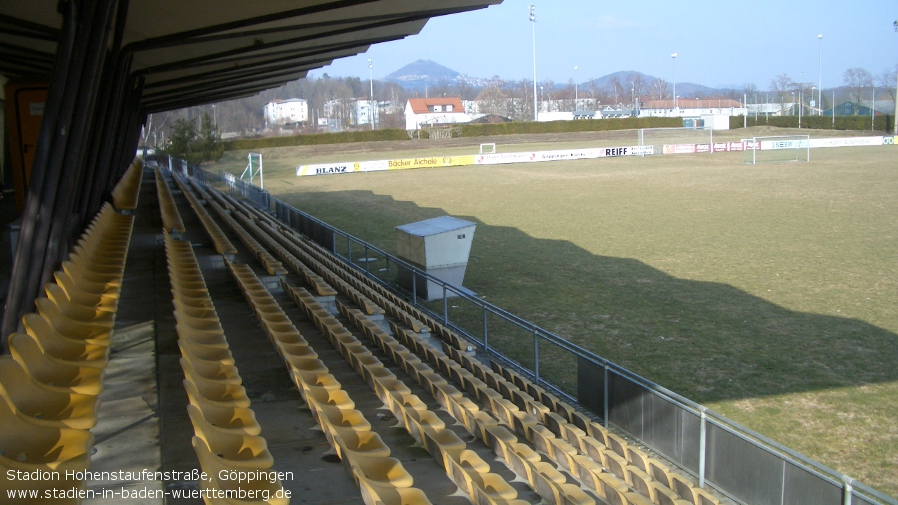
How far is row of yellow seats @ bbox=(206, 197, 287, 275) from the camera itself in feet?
37.1

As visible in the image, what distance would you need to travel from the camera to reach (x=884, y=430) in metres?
8.11

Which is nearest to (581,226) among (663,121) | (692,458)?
(692,458)

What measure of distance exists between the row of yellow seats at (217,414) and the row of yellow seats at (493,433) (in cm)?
197

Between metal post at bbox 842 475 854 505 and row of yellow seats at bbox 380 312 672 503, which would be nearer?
metal post at bbox 842 475 854 505

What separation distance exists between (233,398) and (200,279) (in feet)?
13.1

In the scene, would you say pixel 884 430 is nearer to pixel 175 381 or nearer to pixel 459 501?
pixel 459 501

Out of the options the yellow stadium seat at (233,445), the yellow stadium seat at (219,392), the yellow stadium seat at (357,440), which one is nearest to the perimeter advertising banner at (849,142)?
the yellow stadium seat at (357,440)

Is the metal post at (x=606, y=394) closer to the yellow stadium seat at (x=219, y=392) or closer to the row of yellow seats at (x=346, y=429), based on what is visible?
the row of yellow seats at (x=346, y=429)

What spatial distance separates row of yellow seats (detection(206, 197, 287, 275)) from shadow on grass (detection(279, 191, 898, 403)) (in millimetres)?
3479

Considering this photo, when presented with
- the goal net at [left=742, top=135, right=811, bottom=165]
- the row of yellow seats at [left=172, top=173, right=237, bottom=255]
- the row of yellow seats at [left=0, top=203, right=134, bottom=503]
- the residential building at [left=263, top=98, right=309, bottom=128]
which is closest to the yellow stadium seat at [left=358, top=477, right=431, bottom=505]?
the row of yellow seats at [left=0, top=203, right=134, bottom=503]

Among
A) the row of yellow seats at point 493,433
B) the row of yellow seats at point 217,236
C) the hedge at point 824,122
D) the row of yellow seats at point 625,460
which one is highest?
the hedge at point 824,122

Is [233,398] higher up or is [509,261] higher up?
[233,398]

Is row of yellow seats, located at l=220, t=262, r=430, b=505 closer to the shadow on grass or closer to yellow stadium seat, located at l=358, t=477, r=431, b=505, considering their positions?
yellow stadium seat, located at l=358, t=477, r=431, b=505

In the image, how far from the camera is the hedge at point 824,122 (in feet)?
236
